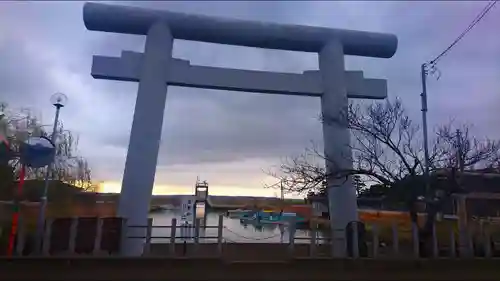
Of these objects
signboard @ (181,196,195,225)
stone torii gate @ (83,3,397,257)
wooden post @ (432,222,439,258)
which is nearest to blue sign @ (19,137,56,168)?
stone torii gate @ (83,3,397,257)

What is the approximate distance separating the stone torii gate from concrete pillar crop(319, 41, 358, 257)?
1.0 inches

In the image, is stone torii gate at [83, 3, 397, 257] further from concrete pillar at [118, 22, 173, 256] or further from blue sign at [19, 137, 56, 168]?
blue sign at [19, 137, 56, 168]

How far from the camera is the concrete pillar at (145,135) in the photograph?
9.81 m

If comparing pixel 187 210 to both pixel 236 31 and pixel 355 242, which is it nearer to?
pixel 236 31

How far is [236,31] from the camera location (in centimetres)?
1066

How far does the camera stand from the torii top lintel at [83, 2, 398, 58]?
10.1m

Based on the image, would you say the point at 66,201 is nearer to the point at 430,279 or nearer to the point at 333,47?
the point at 333,47

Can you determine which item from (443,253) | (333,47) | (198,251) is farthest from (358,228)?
(333,47)

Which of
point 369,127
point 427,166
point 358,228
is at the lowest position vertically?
point 358,228

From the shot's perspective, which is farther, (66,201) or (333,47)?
(66,201)

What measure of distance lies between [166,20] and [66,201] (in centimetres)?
608

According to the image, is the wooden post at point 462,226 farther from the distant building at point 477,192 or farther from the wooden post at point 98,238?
the wooden post at point 98,238

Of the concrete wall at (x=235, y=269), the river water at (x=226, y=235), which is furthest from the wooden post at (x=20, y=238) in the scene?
the river water at (x=226, y=235)

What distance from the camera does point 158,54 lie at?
1041 centimetres
